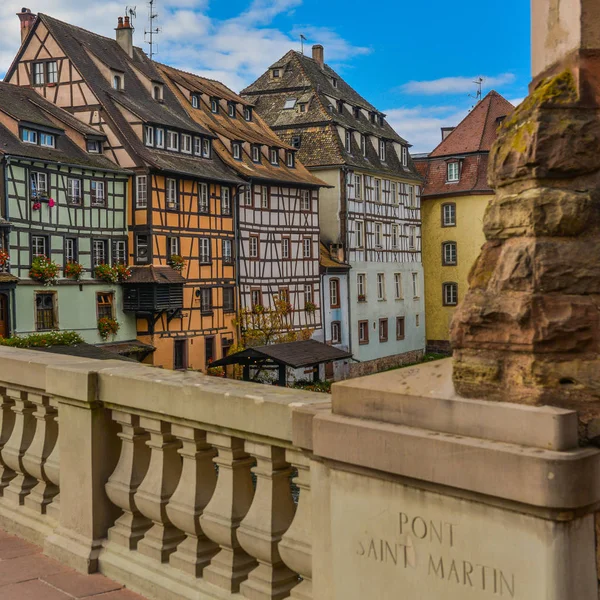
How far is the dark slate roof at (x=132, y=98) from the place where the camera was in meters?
32.1

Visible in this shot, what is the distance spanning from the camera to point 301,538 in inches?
115

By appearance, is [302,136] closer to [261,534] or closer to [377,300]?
[377,300]

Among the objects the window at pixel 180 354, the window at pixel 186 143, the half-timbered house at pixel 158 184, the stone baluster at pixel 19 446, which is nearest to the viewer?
the stone baluster at pixel 19 446

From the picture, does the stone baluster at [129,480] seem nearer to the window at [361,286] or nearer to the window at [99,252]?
the window at [99,252]

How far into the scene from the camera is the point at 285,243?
38.1 metres

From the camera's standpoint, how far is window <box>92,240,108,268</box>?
1206 inches

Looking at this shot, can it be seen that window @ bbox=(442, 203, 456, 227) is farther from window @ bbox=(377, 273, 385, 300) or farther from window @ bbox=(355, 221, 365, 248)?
window @ bbox=(355, 221, 365, 248)

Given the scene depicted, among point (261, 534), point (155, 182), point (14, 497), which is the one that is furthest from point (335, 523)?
point (155, 182)

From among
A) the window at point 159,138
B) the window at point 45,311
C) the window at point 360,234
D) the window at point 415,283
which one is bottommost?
the window at point 45,311

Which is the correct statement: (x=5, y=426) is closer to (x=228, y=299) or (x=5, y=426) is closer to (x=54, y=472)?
(x=54, y=472)

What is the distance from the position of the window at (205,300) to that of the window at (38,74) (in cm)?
932

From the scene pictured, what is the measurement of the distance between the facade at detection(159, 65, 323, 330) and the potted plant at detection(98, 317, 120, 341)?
6.25 m

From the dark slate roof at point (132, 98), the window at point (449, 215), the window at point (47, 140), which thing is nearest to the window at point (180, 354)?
the dark slate roof at point (132, 98)

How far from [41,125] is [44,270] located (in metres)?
4.65
